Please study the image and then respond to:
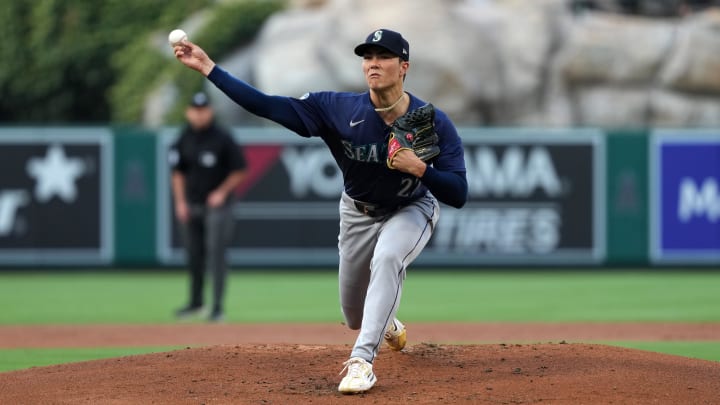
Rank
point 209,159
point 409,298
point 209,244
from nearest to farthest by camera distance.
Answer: point 209,244 < point 209,159 < point 409,298

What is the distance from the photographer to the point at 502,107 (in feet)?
67.1

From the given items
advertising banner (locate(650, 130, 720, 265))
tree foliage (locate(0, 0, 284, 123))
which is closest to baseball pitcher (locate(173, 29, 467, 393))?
advertising banner (locate(650, 130, 720, 265))

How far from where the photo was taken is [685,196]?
16531 mm

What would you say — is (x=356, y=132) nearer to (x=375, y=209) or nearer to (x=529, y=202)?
(x=375, y=209)

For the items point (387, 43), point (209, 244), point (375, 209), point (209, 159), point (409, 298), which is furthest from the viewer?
point (409, 298)

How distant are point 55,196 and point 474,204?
18.2 feet

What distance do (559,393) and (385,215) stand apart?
1442 millimetres

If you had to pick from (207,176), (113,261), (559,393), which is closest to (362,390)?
(559,393)

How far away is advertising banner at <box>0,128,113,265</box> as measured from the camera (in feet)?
53.7

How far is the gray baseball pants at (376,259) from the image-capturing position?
20.4ft

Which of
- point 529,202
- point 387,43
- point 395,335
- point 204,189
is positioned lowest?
point 395,335

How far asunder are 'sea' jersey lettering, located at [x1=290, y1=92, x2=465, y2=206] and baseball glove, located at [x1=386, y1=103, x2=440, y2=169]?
0.25ft

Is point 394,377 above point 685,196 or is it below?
below

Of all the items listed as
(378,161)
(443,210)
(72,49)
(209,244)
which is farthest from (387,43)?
(72,49)
